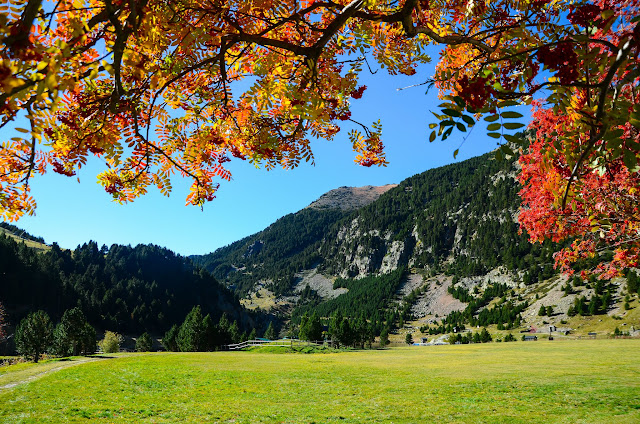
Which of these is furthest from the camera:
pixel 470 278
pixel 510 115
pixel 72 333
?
pixel 470 278

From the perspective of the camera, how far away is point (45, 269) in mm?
116688

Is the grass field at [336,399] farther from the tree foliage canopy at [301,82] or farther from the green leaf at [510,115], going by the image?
the green leaf at [510,115]

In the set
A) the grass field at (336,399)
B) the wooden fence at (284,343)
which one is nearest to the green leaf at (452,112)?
the grass field at (336,399)

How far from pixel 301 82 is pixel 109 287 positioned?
502 feet

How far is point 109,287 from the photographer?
132 metres

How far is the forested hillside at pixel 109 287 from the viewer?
111250 millimetres

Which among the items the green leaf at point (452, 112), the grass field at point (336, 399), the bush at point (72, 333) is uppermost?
the green leaf at point (452, 112)

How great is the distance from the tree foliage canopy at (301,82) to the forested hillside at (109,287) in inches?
4664

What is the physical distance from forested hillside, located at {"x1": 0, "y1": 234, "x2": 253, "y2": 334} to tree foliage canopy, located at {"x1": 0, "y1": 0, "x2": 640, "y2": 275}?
11847cm

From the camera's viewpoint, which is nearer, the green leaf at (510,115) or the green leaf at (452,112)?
the green leaf at (510,115)

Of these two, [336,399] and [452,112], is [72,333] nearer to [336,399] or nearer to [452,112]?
[336,399]

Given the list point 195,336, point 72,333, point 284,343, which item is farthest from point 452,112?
point 195,336

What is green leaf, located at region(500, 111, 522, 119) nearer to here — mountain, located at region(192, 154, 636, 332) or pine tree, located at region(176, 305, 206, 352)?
pine tree, located at region(176, 305, 206, 352)

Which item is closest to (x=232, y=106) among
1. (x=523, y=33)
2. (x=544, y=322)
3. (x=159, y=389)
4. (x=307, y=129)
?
(x=307, y=129)
